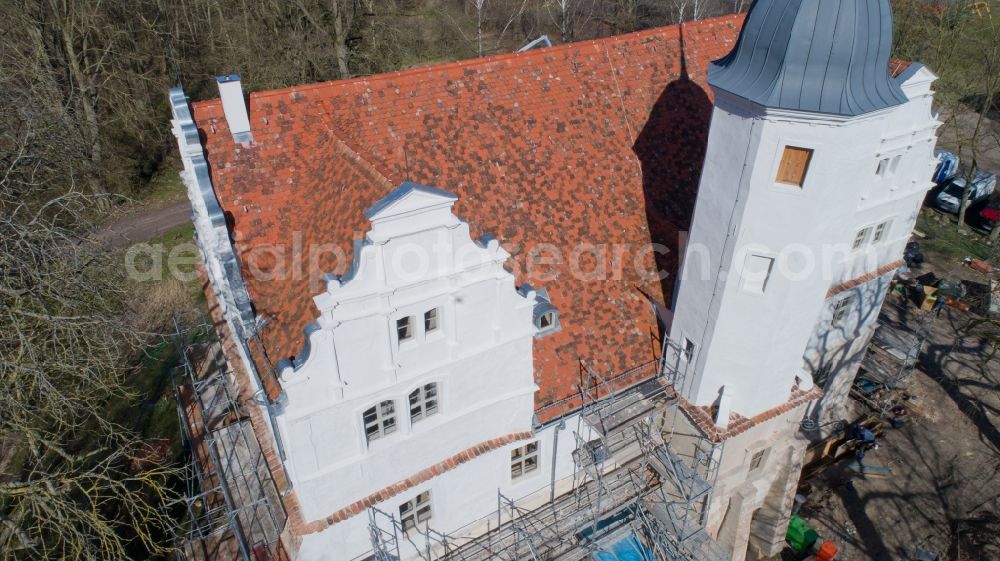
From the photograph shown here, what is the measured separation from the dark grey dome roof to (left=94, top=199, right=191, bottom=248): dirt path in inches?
1323

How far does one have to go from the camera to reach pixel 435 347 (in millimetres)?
13844

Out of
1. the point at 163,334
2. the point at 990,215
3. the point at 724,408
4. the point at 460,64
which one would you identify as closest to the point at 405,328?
the point at 460,64

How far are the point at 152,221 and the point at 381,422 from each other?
30834 mm

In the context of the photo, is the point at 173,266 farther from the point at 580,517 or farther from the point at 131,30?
the point at 580,517

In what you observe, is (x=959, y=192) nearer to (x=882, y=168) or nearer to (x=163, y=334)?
(x=882, y=168)

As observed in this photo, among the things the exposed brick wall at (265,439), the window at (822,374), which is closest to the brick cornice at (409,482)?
the exposed brick wall at (265,439)

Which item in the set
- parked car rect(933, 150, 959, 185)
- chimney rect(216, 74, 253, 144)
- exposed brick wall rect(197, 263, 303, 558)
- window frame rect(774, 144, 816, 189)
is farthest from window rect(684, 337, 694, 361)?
parked car rect(933, 150, 959, 185)

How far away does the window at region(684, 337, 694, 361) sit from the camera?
16.4 metres

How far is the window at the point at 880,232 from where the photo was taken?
20.4 meters

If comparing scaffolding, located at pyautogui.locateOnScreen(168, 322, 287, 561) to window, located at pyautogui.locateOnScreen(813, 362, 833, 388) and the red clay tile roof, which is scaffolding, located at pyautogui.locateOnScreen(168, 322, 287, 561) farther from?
window, located at pyautogui.locateOnScreen(813, 362, 833, 388)

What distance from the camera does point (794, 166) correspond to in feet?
43.4

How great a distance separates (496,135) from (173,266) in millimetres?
23119

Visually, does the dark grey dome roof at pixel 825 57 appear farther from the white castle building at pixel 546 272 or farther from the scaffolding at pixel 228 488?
the scaffolding at pixel 228 488

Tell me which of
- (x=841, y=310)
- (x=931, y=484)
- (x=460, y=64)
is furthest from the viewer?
(x=931, y=484)
